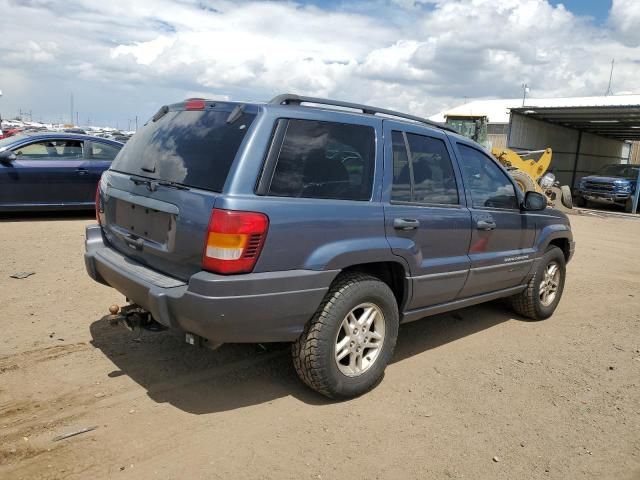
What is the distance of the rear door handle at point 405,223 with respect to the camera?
3.67m

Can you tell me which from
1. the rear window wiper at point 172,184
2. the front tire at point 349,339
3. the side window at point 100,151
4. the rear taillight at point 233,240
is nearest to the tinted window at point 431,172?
the front tire at point 349,339

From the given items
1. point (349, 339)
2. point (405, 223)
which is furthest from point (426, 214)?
point (349, 339)

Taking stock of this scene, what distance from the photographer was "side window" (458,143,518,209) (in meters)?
4.50

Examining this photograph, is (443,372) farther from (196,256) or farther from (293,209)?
(196,256)

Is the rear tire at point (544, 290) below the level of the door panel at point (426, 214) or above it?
below

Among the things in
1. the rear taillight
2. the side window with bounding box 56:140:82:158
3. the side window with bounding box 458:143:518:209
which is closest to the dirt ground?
the rear taillight

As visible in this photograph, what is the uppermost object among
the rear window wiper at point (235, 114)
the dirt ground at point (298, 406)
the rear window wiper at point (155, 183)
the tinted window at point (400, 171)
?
the rear window wiper at point (235, 114)

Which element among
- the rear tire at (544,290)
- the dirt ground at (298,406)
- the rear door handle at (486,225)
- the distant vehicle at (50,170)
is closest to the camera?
the dirt ground at (298,406)

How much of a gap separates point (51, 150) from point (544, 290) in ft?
26.4

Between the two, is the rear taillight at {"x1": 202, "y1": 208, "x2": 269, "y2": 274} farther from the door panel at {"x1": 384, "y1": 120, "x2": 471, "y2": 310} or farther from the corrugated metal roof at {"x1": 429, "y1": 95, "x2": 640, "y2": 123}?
the corrugated metal roof at {"x1": 429, "y1": 95, "x2": 640, "y2": 123}

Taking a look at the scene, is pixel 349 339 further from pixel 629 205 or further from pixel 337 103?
pixel 629 205

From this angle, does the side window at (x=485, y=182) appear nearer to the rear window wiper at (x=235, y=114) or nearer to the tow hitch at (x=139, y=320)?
the rear window wiper at (x=235, y=114)

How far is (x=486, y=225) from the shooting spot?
4.48 m

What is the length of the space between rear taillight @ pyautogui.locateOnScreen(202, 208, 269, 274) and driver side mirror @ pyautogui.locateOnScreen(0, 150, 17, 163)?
7282 mm
